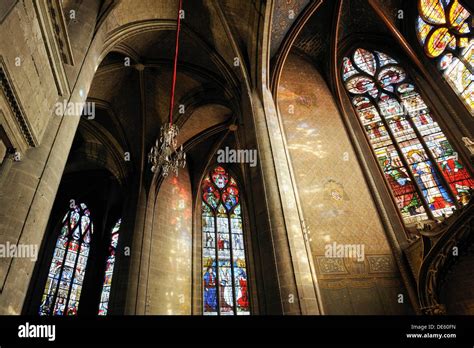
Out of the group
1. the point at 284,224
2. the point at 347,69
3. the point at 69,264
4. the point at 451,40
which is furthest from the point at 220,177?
the point at 451,40

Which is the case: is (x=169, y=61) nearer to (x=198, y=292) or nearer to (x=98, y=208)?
(x=198, y=292)

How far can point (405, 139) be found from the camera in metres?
9.65

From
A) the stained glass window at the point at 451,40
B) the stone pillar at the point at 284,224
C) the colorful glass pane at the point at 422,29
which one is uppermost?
the colorful glass pane at the point at 422,29

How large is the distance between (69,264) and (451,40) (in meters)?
18.4

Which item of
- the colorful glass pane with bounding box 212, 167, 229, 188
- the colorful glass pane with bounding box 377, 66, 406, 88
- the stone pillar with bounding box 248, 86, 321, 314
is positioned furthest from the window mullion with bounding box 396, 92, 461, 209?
the colorful glass pane with bounding box 212, 167, 229, 188

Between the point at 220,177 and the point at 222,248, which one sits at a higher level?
the point at 220,177

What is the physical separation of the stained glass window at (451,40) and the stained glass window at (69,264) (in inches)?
677

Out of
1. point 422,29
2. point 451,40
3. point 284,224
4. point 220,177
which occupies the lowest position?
point 284,224

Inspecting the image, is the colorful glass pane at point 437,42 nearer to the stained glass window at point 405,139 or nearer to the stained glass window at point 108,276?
the stained glass window at point 405,139

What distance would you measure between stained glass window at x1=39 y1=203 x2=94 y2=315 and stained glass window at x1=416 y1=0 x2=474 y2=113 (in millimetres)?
17186

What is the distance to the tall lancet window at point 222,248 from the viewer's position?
11.6m

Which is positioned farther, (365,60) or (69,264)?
(69,264)

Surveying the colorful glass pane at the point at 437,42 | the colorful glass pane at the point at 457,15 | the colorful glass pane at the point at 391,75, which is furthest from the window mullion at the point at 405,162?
the colorful glass pane at the point at 457,15

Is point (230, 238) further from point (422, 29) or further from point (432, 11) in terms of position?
point (432, 11)
